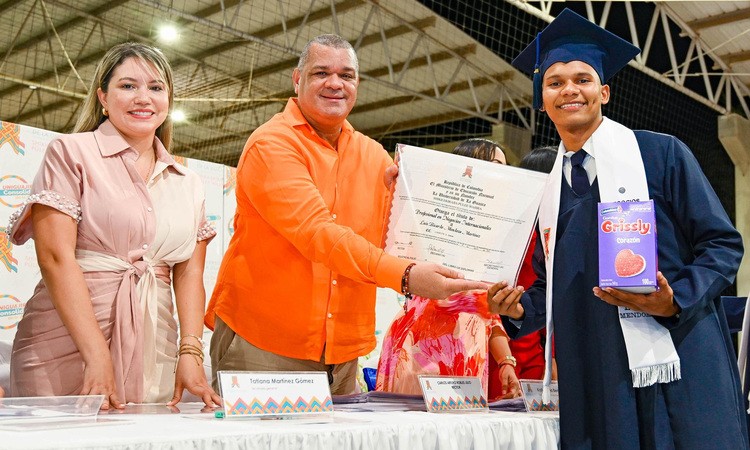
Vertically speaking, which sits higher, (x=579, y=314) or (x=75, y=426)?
(x=579, y=314)

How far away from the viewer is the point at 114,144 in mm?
1973

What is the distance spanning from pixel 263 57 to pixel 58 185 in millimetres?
8249

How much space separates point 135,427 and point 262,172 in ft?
2.97

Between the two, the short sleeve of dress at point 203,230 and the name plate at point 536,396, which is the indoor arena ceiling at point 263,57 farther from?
the name plate at point 536,396

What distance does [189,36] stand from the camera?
9156 millimetres

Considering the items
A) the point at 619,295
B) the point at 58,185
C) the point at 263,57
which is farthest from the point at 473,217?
the point at 263,57

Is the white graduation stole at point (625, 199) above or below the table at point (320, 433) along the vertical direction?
above

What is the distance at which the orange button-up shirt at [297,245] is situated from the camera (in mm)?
2025

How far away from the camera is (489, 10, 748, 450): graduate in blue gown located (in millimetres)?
1628

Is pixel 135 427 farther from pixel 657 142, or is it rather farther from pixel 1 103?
pixel 1 103

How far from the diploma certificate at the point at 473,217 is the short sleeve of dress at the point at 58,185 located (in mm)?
773

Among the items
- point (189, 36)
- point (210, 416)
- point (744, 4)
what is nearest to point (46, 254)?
point (210, 416)

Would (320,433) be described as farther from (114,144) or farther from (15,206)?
(15,206)

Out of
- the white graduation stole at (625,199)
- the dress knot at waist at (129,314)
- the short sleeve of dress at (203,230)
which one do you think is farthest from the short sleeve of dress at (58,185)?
the white graduation stole at (625,199)
